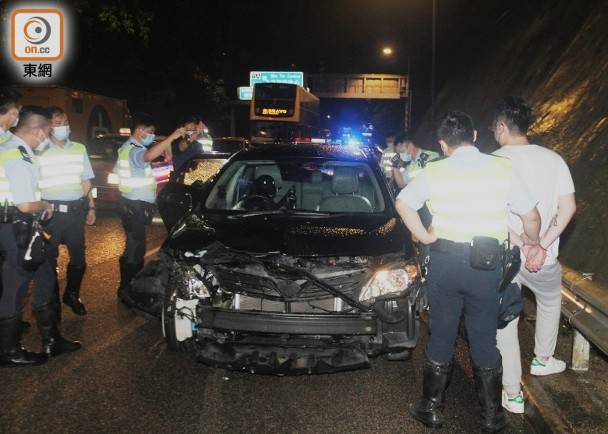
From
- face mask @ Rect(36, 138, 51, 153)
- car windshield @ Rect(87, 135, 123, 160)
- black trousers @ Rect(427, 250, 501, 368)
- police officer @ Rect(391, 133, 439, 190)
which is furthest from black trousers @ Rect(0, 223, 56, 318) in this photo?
car windshield @ Rect(87, 135, 123, 160)

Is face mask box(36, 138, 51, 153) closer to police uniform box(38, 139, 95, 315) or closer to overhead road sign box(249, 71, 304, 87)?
police uniform box(38, 139, 95, 315)

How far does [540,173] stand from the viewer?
3857 millimetres

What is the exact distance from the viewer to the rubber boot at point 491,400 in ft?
11.5

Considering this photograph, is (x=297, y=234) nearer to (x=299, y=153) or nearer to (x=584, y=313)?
(x=299, y=153)

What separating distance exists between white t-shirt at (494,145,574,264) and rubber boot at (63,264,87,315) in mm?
3957

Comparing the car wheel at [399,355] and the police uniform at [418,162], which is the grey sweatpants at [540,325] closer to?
the car wheel at [399,355]

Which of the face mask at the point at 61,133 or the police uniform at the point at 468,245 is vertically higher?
the face mask at the point at 61,133

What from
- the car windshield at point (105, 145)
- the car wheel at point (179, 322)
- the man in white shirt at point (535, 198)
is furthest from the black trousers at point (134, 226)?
the car windshield at point (105, 145)

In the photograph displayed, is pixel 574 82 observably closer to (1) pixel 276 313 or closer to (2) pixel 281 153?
(2) pixel 281 153

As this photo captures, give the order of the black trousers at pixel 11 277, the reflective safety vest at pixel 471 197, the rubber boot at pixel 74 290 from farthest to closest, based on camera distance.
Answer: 1. the rubber boot at pixel 74 290
2. the black trousers at pixel 11 277
3. the reflective safety vest at pixel 471 197

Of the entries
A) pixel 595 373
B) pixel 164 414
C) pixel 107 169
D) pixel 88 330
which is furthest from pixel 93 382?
pixel 107 169

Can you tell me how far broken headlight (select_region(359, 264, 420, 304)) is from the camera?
404 cm

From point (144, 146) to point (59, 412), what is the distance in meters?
3.29

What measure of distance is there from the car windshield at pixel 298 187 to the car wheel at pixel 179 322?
1.35 metres
